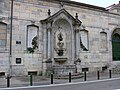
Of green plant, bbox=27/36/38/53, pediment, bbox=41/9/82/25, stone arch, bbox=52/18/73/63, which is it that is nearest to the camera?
green plant, bbox=27/36/38/53

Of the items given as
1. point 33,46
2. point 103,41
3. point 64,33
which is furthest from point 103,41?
point 33,46

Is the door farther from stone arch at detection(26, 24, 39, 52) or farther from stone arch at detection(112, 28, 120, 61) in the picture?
stone arch at detection(26, 24, 39, 52)

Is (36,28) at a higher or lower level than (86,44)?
higher

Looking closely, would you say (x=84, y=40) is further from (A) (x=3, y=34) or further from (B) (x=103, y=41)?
(A) (x=3, y=34)

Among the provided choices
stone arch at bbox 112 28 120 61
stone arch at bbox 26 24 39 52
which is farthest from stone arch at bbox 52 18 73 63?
stone arch at bbox 112 28 120 61

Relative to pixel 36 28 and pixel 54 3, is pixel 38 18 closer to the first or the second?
pixel 36 28

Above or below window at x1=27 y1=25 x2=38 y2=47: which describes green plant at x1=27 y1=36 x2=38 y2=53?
below

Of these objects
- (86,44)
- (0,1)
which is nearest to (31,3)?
(0,1)

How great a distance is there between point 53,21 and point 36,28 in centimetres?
191

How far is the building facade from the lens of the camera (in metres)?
18.6

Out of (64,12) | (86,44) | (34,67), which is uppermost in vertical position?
(64,12)

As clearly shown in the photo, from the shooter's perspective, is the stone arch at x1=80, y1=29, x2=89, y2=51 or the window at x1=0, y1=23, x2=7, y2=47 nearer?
the window at x1=0, y1=23, x2=7, y2=47

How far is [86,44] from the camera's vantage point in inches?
925

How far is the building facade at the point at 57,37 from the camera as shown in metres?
18.6
